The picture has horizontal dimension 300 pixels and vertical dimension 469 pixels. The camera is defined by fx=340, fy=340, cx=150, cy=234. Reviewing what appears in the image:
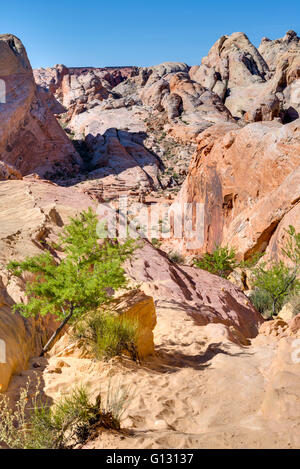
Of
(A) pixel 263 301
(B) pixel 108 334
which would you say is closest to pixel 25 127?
(A) pixel 263 301

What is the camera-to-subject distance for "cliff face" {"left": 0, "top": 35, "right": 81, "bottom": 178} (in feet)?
140

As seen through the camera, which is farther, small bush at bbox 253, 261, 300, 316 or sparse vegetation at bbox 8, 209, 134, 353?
small bush at bbox 253, 261, 300, 316

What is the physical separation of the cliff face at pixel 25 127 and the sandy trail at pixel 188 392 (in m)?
40.2

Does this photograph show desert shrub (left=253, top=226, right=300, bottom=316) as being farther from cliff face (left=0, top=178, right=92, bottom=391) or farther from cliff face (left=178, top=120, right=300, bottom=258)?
cliff face (left=0, top=178, right=92, bottom=391)

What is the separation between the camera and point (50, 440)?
295 cm

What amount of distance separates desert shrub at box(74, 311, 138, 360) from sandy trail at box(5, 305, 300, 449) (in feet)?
0.70

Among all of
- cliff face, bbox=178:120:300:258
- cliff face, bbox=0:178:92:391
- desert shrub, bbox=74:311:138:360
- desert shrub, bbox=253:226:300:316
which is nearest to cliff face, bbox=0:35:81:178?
cliff face, bbox=178:120:300:258

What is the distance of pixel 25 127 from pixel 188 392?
156 ft

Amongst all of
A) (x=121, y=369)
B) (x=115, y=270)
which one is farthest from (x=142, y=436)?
(x=115, y=270)

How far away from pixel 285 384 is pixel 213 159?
23.3 metres

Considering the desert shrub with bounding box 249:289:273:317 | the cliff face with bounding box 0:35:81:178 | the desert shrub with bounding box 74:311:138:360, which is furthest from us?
the cliff face with bounding box 0:35:81:178

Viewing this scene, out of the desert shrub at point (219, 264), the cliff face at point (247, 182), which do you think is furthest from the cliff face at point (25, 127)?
the desert shrub at point (219, 264)

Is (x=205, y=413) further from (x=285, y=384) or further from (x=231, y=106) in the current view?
(x=231, y=106)
